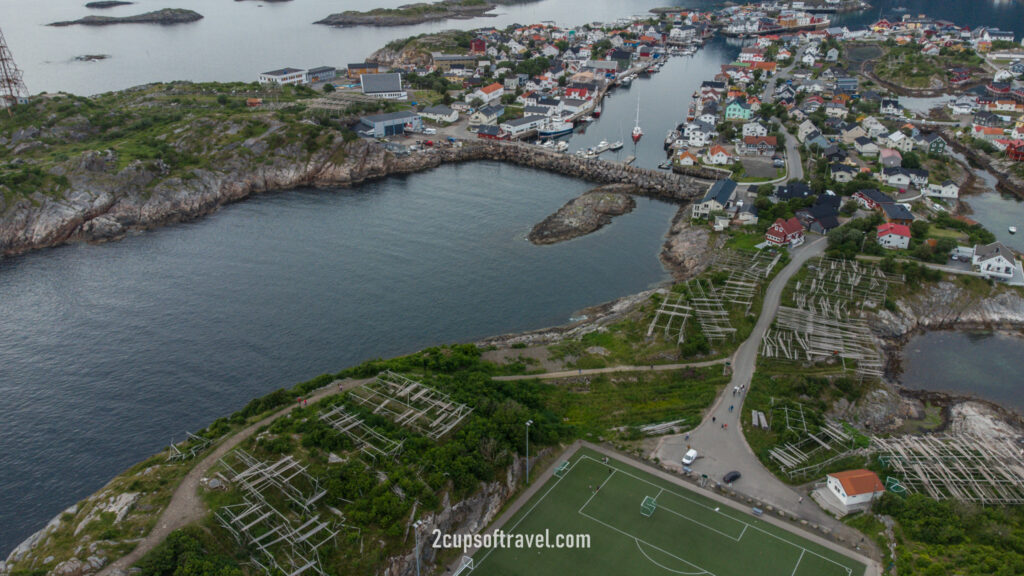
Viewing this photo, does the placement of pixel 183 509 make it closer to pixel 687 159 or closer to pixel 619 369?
pixel 619 369

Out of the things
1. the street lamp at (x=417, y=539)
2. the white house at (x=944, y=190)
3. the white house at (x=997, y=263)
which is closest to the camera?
the street lamp at (x=417, y=539)

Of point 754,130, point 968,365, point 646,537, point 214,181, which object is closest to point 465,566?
point 646,537

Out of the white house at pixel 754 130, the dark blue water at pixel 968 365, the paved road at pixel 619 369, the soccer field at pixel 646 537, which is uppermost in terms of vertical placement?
the white house at pixel 754 130

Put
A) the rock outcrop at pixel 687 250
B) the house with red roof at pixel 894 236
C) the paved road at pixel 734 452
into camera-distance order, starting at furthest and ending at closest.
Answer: the rock outcrop at pixel 687 250
the house with red roof at pixel 894 236
the paved road at pixel 734 452

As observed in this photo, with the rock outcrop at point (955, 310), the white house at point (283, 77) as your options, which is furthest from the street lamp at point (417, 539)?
the white house at point (283, 77)

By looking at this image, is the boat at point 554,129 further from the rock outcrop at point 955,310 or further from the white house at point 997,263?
the white house at point 997,263

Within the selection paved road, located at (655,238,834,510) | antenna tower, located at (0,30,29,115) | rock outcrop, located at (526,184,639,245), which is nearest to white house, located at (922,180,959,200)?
rock outcrop, located at (526,184,639,245)

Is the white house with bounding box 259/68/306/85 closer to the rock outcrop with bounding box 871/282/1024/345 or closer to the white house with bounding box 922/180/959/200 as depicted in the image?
the white house with bounding box 922/180/959/200

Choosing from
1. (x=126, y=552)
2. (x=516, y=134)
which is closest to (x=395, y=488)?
(x=126, y=552)
